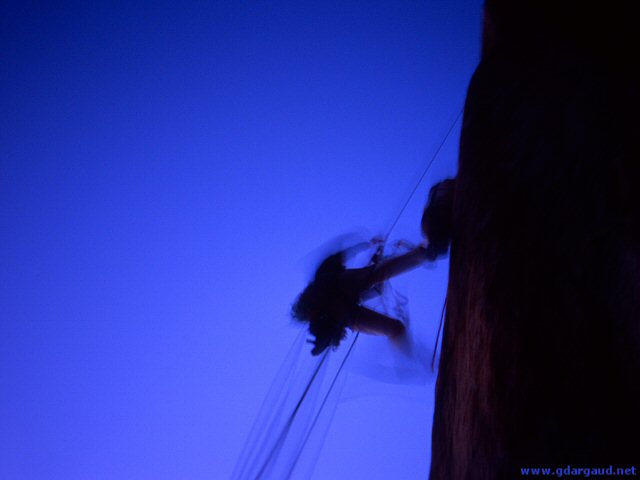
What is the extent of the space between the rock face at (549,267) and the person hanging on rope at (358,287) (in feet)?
1.63

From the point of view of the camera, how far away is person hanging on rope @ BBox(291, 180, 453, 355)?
4.37 m

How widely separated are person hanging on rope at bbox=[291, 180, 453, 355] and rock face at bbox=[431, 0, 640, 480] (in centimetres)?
50

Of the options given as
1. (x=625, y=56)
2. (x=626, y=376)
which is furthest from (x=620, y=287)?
(x=625, y=56)

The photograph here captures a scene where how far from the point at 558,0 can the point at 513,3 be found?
26.9 inches

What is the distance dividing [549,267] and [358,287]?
2.29m

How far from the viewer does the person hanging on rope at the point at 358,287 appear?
437 centimetres

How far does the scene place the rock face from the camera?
2232mm

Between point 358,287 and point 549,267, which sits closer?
point 549,267

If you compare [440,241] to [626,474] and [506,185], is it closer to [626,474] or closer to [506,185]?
[506,185]

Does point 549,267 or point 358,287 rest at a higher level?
point 358,287

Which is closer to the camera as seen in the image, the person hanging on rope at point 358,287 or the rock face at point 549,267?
the rock face at point 549,267

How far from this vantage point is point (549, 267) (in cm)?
277

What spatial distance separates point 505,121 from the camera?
3.89 meters

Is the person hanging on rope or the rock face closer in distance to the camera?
the rock face
